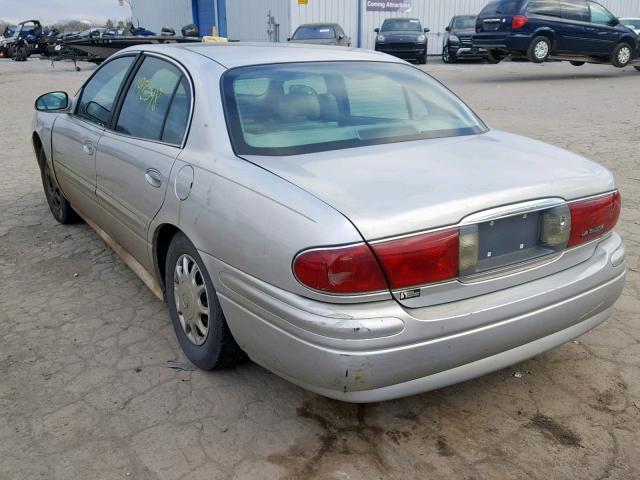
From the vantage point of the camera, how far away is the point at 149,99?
3.33 metres

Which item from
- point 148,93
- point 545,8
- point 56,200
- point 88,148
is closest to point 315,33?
point 545,8

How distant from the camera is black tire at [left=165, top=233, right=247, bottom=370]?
262cm

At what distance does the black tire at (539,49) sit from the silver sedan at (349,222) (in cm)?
1316

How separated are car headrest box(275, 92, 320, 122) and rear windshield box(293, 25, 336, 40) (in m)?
16.3

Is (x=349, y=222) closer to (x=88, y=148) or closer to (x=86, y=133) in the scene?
(x=88, y=148)

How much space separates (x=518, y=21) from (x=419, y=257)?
1469cm

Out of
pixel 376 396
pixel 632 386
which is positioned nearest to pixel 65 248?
pixel 376 396

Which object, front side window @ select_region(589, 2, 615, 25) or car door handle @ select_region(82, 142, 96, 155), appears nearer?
car door handle @ select_region(82, 142, 96, 155)

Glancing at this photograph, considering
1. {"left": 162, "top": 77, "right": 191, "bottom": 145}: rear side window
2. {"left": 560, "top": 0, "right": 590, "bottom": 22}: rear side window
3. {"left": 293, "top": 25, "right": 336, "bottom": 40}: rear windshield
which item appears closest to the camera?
{"left": 162, "top": 77, "right": 191, "bottom": 145}: rear side window

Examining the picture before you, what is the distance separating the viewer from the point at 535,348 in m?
2.41

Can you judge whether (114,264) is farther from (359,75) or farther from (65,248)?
(359,75)

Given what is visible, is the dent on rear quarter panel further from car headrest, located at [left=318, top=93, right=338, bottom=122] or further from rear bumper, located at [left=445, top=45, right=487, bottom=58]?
rear bumper, located at [left=445, top=45, right=487, bottom=58]

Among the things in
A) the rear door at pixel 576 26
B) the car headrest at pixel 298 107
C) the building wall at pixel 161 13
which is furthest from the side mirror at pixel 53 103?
the building wall at pixel 161 13

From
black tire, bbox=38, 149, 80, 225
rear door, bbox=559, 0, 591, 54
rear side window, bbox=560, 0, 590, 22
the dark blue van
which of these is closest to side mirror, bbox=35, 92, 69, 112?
black tire, bbox=38, 149, 80, 225
